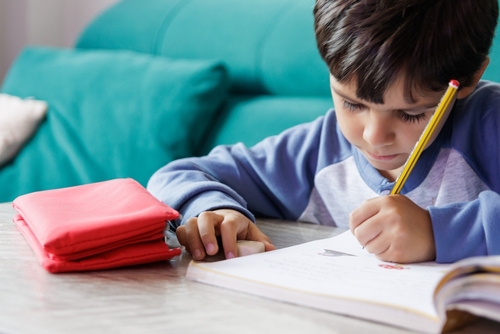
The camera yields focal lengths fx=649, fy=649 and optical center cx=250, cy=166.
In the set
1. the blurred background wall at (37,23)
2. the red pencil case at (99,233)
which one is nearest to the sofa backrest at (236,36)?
the blurred background wall at (37,23)

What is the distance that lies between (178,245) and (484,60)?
472 mm

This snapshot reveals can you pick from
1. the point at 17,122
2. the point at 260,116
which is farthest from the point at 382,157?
the point at 17,122

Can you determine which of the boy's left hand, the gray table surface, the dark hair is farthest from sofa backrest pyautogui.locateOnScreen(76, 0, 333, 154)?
the gray table surface

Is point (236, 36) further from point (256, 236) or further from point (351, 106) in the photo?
point (256, 236)

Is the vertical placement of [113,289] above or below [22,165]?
above

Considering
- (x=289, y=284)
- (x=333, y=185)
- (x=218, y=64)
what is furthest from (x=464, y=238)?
(x=218, y=64)

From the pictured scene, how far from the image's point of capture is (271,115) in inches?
58.8

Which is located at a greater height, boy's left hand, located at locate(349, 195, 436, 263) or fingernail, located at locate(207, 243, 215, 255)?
boy's left hand, located at locate(349, 195, 436, 263)

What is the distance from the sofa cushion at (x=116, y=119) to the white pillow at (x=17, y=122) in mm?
19

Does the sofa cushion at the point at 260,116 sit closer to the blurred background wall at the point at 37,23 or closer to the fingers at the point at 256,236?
the fingers at the point at 256,236

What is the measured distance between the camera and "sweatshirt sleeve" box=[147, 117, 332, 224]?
1.02 m

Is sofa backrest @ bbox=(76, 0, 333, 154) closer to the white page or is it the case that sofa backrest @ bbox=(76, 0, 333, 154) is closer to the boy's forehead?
the boy's forehead

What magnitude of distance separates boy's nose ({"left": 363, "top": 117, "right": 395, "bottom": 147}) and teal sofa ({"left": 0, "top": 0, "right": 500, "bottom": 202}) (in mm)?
584

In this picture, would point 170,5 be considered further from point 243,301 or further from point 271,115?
point 243,301
